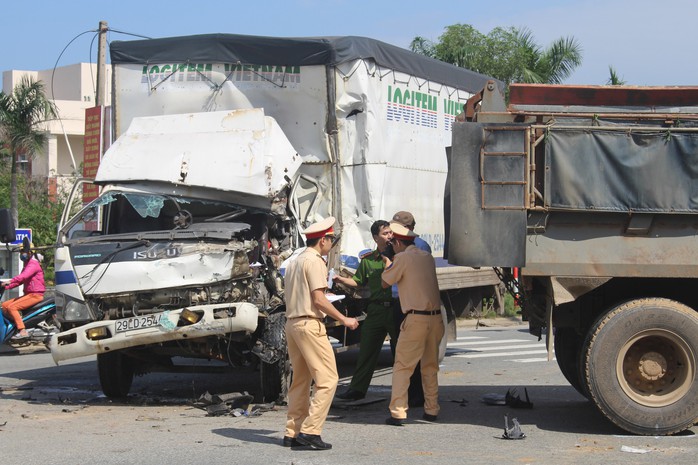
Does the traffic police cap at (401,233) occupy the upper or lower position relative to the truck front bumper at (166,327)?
upper

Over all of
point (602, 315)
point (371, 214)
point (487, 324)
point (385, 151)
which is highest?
point (385, 151)

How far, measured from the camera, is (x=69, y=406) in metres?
9.68

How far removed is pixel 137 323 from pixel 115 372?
1.28 m

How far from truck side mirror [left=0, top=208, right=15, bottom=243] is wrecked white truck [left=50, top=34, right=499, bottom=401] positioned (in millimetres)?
505

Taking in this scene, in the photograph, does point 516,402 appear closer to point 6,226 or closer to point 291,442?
point 291,442

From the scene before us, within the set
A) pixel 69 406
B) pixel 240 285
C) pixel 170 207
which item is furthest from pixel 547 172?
pixel 69 406

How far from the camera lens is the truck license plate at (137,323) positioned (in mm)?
9062

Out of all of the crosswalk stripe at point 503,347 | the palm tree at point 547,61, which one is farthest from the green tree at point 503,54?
the crosswalk stripe at point 503,347

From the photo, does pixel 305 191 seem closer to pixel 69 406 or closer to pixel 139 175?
pixel 139 175

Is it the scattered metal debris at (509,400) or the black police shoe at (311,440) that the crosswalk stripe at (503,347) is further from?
the black police shoe at (311,440)

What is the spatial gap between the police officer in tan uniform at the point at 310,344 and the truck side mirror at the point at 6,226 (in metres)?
3.77

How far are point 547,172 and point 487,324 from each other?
494 inches

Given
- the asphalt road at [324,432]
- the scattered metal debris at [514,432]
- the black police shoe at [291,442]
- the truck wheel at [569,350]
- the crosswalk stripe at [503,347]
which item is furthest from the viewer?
the crosswalk stripe at [503,347]

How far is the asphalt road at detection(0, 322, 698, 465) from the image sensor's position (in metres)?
7.18
